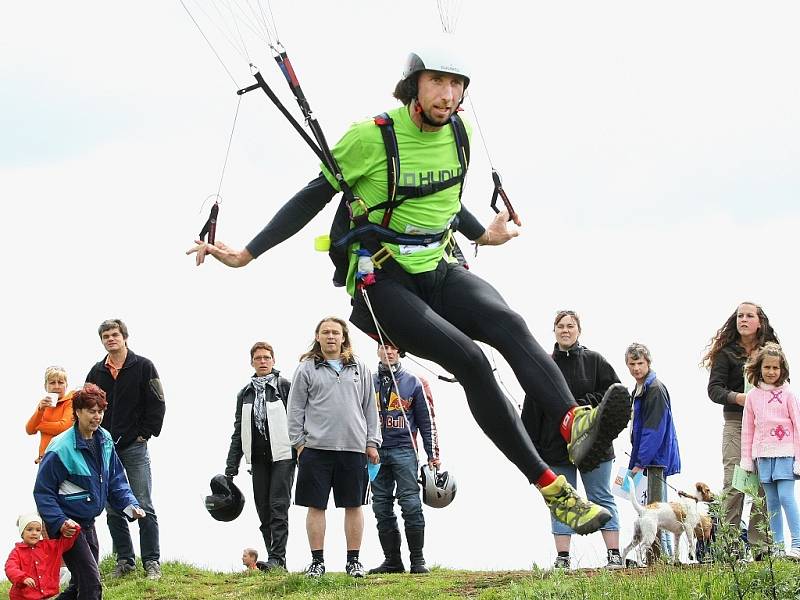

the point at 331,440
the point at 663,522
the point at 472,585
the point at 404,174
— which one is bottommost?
the point at 472,585

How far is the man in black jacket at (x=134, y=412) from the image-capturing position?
1178 cm

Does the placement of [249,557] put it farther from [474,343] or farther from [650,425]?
[474,343]

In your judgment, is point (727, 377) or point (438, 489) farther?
point (727, 377)

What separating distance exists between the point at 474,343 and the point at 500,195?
141 centimetres

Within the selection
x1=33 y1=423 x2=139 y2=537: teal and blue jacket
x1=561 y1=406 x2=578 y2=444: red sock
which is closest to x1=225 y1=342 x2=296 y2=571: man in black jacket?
x1=33 y1=423 x2=139 y2=537: teal and blue jacket

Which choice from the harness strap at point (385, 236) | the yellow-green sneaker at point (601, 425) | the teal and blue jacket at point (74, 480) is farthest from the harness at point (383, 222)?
the teal and blue jacket at point (74, 480)

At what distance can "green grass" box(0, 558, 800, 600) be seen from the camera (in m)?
7.80

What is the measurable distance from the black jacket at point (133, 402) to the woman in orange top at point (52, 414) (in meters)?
0.34

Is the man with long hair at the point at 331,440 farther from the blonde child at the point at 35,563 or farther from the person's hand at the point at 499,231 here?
the person's hand at the point at 499,231

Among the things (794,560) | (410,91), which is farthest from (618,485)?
(410,91)

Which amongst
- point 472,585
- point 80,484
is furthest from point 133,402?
point 472,585

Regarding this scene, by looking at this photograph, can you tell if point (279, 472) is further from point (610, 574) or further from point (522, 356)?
point (522, 356)

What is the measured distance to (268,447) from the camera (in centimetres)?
1184

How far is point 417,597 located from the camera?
9477mm
